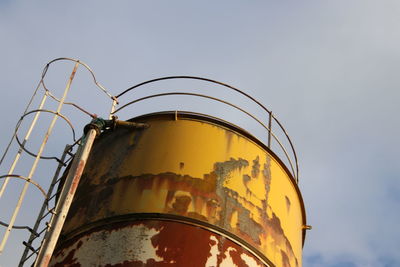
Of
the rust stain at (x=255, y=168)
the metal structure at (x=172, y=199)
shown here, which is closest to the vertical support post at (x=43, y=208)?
the metal structure at (x=172, y=199)

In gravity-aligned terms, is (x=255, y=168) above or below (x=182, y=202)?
above

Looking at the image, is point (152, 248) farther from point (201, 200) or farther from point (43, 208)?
point (43, 208)

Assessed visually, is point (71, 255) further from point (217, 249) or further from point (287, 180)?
point (287, 180)

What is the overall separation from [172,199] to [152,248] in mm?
762

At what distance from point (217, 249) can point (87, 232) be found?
62.8 inches

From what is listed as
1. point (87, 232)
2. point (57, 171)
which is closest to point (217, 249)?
point (87, 232)

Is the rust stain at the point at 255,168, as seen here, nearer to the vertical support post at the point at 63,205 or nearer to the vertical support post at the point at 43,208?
the vertical support post at the point at 63,205

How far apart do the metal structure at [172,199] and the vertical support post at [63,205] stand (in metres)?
0.01

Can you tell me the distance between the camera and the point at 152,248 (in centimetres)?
681

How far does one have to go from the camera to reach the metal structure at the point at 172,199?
6.88 meters

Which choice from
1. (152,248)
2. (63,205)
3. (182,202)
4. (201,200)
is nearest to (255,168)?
(201,200)

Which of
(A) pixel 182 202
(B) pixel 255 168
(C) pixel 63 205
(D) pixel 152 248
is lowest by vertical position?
(D) pixel 152 248

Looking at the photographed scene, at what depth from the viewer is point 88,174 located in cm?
826

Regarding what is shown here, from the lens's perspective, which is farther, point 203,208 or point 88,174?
point 88,174
